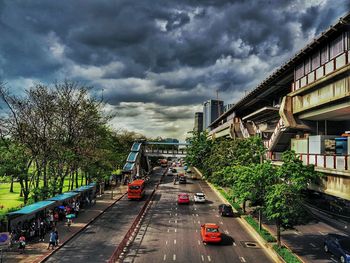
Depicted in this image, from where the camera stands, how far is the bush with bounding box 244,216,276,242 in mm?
27681

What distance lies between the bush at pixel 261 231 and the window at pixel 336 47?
15951 millimetres

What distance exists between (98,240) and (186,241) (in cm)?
790

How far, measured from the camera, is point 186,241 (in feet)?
93.1

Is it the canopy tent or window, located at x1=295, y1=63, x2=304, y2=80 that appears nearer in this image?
window, located at x1=295, y1=63, x2=304, y2=80

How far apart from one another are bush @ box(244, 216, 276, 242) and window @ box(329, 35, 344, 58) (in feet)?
52.3

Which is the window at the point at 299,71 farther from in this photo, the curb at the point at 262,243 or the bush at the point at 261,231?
the curb at the point at 262,243

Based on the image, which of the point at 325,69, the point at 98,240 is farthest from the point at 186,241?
the point at 325,69

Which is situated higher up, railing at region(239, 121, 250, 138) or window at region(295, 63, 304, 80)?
window at region(295, 63, 304, 80)

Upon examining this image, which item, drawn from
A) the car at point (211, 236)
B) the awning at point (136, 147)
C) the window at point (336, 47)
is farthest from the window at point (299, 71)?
the awning at point (136, 147)

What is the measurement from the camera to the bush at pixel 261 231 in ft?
90.8

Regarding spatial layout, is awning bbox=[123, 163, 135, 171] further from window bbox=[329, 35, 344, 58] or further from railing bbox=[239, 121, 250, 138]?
window bbox=[329, 35, 344, 58]

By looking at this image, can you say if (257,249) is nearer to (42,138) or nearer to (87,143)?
(42,138)

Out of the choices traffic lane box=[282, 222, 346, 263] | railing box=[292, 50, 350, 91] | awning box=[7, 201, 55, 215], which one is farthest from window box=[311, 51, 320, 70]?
awning box=[7, 201, 55, 215]

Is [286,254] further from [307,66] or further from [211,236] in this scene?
[307,66]
